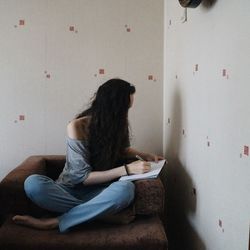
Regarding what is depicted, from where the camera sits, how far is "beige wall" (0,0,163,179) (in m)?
2.06

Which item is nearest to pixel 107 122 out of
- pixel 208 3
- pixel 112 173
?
pixel 112 173

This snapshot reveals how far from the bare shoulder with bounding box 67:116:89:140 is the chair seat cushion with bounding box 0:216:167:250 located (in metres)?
0.41

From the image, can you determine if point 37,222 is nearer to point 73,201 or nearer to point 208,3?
point 73,201

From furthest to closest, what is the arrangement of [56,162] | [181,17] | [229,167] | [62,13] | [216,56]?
[62,13]
[56,162]
[181,17]
[216,56]
[229,167]

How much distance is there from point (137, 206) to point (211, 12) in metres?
0.84

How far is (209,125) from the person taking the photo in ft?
4.25

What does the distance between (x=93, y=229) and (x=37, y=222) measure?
23 cm

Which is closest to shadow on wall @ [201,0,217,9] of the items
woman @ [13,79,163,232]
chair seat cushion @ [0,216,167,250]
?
woman @ [13,79,163,232]

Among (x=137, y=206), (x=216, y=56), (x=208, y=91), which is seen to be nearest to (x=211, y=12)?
(x=216, y=56)

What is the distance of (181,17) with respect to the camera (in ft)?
5.46

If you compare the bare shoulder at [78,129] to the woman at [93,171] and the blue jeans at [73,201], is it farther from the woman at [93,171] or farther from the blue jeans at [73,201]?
the blue jeans at [73,201]

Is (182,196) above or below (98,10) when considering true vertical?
below

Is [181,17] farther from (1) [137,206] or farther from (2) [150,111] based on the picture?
(1) [137,206]

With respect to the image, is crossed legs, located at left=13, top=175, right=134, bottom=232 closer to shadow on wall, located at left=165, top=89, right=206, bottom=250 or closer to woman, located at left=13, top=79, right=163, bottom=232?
woman, located at left=13, top=79, right=163, bottom=232
